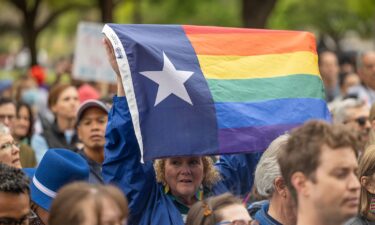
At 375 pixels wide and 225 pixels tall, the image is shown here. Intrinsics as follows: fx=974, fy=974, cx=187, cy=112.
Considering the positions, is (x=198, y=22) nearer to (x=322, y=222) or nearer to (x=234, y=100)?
(x=234, y=100)

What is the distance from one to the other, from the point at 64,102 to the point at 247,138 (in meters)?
4.77

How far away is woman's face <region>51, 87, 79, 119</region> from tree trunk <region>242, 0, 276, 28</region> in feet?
28.2

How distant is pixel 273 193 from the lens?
17.6ft

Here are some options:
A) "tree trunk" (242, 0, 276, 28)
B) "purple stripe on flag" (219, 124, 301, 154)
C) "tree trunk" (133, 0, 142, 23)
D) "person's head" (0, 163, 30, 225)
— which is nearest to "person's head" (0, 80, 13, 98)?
"tree trunk" (242, 0, 276, 28)

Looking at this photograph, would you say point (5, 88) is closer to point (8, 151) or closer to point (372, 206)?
point (8, 151)

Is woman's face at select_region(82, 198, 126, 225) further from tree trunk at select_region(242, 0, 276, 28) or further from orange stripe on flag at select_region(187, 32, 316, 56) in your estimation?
tree trunk at select_region(242, 0, 276, 28)

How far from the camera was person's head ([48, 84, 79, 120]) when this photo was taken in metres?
10.8

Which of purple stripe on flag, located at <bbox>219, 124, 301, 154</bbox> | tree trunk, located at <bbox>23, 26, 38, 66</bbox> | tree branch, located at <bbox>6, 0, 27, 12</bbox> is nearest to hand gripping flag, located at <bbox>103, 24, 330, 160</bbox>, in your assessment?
purple stripe on flag, located at <bbox>219, 124, 301, 154</bbox>

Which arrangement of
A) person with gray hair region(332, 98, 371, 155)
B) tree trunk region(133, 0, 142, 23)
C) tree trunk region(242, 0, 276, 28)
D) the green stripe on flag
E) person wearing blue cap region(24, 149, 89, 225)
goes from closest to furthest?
person wearing blue cap region(24, 149, 89, 225) → the green stripe on flag → person with gray hair region(332, 98, 371, 155) → tree trunk region(242, 0, 276, 28) → tree trunk region(133, 0, 142, 23)

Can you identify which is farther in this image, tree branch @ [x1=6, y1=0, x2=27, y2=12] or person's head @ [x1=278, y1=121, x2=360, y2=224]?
tree branch @ [x1=6, y1=0, x2=27, y2=12]

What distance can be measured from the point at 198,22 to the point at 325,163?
25.7 meters

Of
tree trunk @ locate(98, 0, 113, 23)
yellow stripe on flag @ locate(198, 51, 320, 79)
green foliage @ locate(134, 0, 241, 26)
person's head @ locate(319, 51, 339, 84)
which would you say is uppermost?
green foliage @ locate(134, 0, 241, 26)

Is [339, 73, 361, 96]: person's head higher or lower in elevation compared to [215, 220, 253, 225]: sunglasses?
higher

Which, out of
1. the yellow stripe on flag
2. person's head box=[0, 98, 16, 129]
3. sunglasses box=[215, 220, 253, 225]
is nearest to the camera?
sunglasses box=[215, 220, 253, 225]
